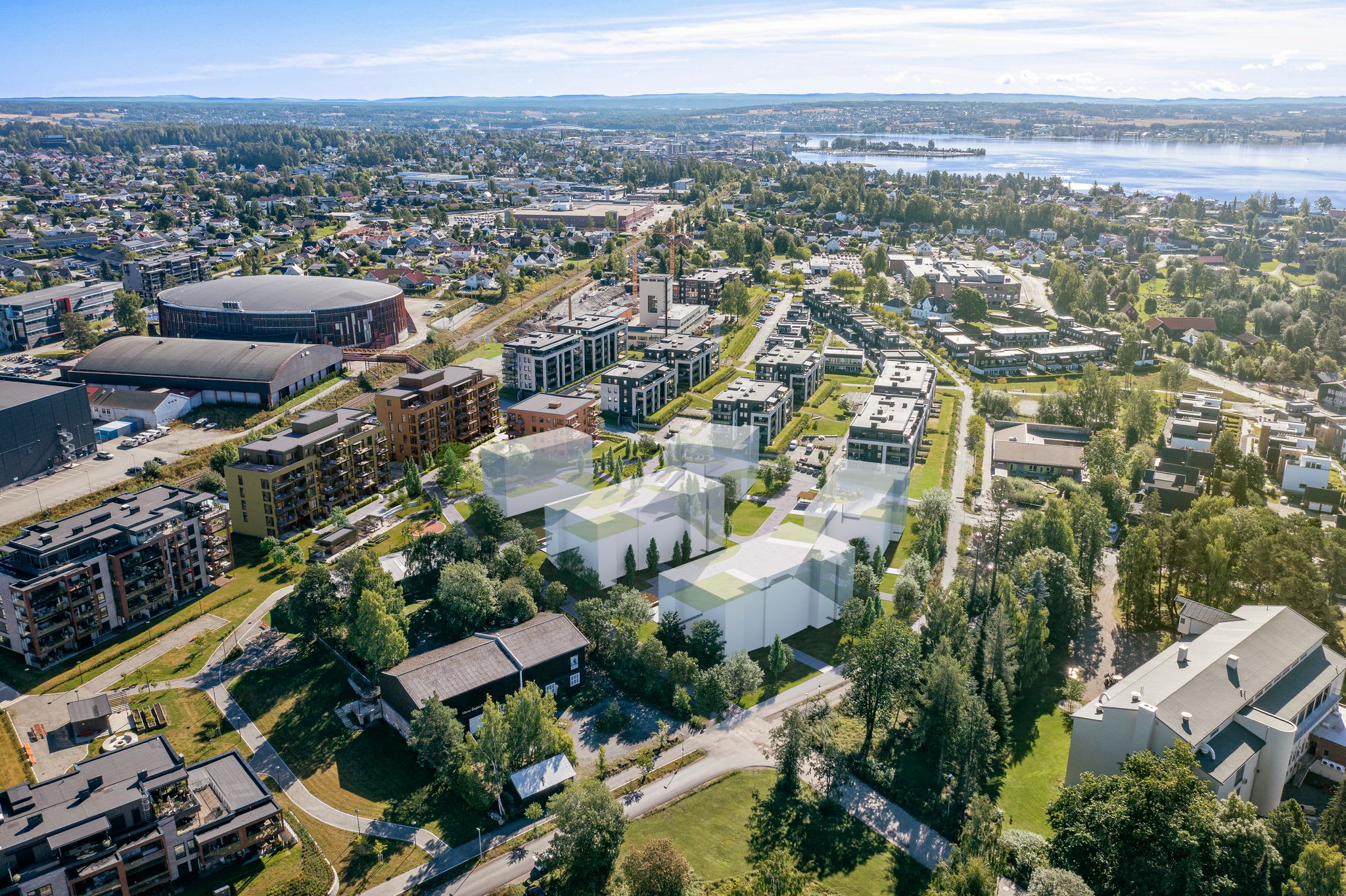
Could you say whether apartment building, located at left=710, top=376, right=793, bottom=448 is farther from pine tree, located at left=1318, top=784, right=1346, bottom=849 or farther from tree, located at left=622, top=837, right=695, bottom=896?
pine tree, located at left=1318, top=784, right=1346, bottom=849

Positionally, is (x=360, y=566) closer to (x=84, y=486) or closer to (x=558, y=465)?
(x=558, y=465)

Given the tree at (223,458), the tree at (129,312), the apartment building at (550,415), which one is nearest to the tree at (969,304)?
the apartment building at (550,415)

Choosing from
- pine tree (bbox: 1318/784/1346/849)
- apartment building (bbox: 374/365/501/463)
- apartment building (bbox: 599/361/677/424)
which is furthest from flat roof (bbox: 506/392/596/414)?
pine tree (bbox: 1318/784/1346/849)

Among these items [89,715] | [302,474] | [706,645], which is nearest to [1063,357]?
[706,645]

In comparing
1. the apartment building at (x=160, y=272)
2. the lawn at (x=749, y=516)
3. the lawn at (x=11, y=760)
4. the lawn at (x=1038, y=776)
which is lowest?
the lawn at (x=1038, y=776)

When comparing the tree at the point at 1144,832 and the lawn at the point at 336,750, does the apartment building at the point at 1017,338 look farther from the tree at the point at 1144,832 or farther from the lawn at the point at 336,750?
the lawn at the point at 336,750

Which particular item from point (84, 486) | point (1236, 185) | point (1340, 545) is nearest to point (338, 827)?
point (84, 486)
